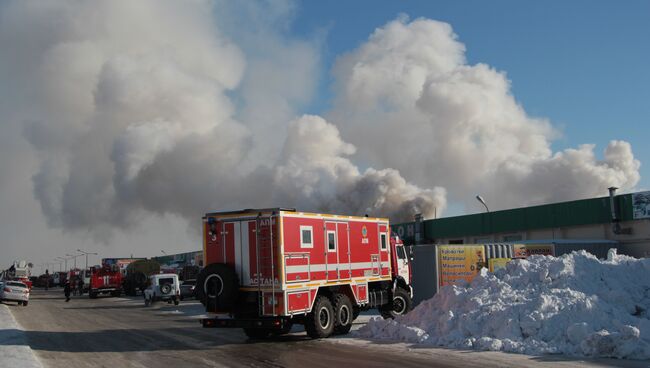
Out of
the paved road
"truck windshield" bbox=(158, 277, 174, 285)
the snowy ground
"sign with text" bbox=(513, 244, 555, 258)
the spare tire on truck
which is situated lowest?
the paved road

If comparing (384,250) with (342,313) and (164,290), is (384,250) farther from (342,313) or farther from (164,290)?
(164,290)

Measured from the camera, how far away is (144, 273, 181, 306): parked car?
119 ft

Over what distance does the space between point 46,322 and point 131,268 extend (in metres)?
36.2

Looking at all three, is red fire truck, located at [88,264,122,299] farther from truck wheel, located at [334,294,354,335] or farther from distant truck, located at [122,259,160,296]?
truck wheel, located at [334,294,354,335]

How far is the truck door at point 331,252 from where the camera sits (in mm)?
16562

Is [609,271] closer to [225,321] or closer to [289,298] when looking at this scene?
[289,298]

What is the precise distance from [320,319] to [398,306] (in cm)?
509

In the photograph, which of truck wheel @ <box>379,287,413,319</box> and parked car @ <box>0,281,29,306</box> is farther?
parked car @ <box>0,281,29,306</box>

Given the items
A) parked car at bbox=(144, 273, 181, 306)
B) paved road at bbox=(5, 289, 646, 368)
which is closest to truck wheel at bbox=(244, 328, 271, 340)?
paved road at bbox=(5, 289, 646, 368)

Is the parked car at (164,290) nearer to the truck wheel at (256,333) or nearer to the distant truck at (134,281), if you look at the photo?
the distant truck at (134,281)

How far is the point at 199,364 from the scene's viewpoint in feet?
40.2

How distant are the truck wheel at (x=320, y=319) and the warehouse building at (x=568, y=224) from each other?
22697mm

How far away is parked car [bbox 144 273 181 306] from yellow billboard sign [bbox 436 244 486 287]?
58.1 ft

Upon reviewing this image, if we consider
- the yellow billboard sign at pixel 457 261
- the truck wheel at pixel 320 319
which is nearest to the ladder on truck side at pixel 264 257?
the truck wheel at pixel 320 319
